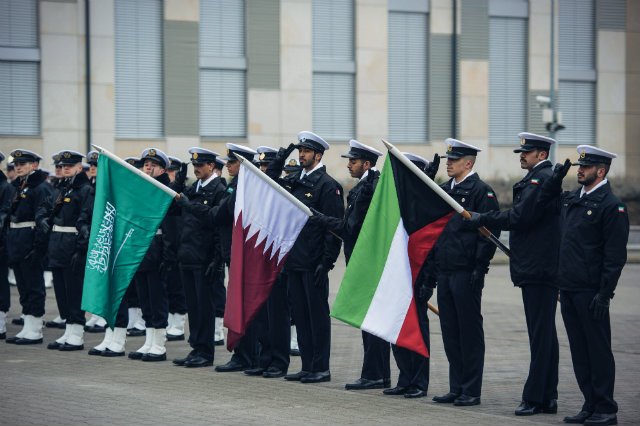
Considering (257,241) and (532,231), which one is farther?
(257,241)

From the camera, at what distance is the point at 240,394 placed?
10750 mm

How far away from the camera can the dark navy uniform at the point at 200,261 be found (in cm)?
1273

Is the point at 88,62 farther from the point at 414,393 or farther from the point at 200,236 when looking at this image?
the point at 414,393

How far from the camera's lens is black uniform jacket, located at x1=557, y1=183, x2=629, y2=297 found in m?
9.23

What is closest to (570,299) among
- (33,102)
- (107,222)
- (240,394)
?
(240,394)

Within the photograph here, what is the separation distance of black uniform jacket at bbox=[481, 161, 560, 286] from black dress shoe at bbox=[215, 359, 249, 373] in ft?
11.9

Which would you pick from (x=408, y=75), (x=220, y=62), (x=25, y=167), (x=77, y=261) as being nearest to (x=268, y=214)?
(x=77, y=261)

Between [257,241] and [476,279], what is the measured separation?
2506mm

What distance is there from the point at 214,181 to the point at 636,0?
27.6m

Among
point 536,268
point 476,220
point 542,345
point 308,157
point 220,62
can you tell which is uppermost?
point 220,62

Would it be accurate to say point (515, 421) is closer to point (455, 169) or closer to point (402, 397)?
point (402, 397)

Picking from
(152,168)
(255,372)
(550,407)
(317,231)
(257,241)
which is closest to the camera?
(550,407)

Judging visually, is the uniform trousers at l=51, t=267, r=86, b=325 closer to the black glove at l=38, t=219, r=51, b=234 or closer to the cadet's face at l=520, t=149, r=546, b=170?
the black glove at l=38, t=219, r=51, b=234

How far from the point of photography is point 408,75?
117ft
